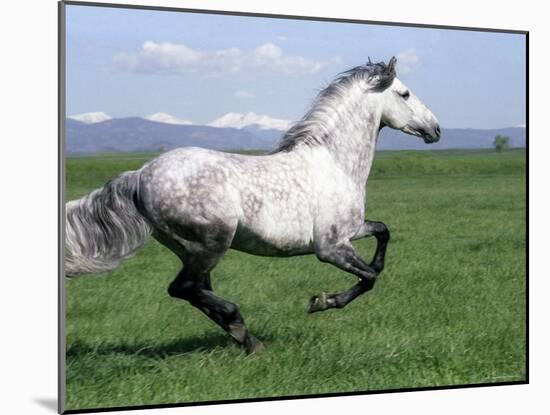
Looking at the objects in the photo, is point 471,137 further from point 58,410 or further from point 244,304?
point 58,410

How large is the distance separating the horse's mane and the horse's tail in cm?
93

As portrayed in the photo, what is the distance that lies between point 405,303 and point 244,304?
105cm

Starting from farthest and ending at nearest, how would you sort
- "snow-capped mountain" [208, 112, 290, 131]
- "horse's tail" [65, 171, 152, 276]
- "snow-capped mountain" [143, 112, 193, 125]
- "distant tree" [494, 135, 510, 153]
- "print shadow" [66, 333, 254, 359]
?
"distant tree" [494, 135, 510, 153] → "snow-capped mountain" [208, 112, 290, 131] → "snow-capped mountain" [143, 112, 193, 125] → "print shadow" [66, 333, 254, 359] → "horse's tail" [65, 171, 152, 276]

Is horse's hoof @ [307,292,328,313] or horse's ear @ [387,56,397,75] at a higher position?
horse's ear @ [387,56,397,75]

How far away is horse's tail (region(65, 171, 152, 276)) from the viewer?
540 centimetres

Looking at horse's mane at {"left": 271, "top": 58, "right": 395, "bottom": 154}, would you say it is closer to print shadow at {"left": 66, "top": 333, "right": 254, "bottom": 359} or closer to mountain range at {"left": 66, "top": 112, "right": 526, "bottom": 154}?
mountain range at {"left": 66, "top": 112, "right": 526, "bottom": 154}

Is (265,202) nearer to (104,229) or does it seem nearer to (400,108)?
(104,229)

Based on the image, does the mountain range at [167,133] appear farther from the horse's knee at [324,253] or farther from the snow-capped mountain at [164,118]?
the horse's knee at [324,253]

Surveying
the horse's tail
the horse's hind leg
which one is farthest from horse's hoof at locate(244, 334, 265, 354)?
the horse's tail

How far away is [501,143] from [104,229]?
8.79 feet

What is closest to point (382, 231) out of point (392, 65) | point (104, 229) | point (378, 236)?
point (378, 236)

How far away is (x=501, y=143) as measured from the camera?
661cm

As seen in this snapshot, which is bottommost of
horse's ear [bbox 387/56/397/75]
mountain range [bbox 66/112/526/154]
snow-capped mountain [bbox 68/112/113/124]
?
mountain range [bbox 66/112/526/154]

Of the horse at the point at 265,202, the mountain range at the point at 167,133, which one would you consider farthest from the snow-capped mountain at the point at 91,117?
the horse at the point at 265,202
